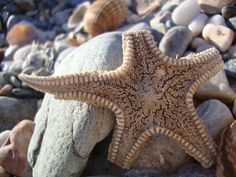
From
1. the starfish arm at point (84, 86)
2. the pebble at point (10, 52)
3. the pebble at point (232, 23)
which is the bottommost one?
the pebble at point (10, 52)

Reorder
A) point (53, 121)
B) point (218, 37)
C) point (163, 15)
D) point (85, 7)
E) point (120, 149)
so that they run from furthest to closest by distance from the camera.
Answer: point (85, 7) < point (163, 15) < point (218, 37) < point (53, 121) < point (120, 149)

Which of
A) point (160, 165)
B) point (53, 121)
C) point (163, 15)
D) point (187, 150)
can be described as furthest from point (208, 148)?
point (163, 15)

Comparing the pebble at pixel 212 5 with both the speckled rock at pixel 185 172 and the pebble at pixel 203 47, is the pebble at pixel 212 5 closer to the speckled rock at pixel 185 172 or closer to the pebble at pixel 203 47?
the pebble at pixel 203 47

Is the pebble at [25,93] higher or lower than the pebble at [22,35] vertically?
higher

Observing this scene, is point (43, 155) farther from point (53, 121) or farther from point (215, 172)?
point (215, 172)

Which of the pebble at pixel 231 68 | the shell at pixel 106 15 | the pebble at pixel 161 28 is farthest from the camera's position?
the shell at pixel 106 15

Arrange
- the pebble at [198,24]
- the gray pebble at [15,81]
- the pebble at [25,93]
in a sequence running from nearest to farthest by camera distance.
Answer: the pebble at [198,24]
the pebble at [25,93]
the gray pebble at [15,81]

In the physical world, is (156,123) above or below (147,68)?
below

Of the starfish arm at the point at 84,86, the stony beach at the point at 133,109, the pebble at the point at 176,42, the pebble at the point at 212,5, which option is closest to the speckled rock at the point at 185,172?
the stony beach at the point at 133,109
